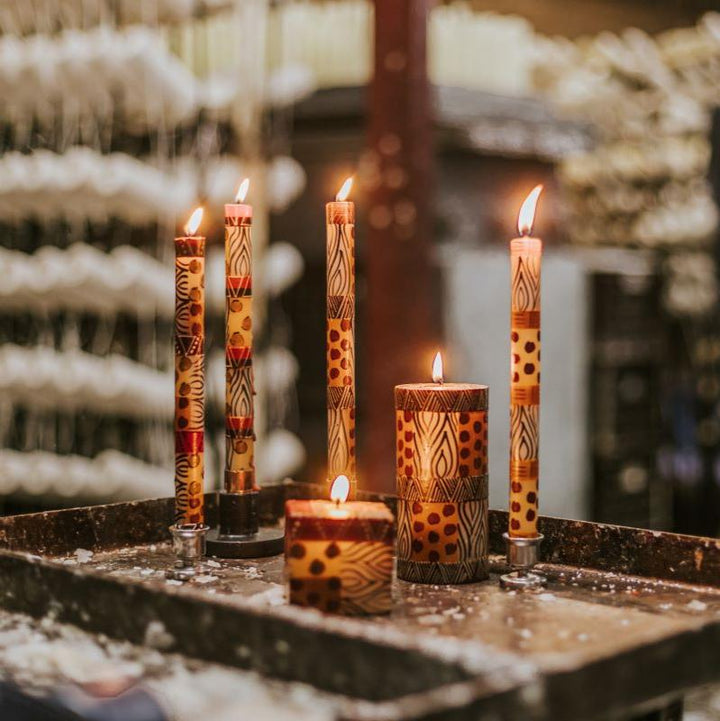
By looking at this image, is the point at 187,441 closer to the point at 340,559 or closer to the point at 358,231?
the point at 340,559

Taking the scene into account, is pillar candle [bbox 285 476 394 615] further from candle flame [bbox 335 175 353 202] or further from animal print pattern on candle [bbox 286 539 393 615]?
candle flame [bbox 335 175 353 202]

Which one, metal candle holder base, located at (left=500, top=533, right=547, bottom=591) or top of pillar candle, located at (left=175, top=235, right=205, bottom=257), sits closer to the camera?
metal candle holder base, located at (left=500, top=533, right=547, bottom=591)

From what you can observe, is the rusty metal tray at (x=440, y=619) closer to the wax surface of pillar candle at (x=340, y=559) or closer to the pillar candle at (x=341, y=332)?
the wax surface of pillar candle at (x=340, y=559)

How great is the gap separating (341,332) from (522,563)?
0.96ft

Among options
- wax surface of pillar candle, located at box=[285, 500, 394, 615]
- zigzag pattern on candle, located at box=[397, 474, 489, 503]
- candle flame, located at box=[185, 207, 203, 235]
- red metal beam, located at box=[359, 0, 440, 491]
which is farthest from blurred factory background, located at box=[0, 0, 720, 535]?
wax surface of pillar candle, located at box=[285, 500, 394, 615]

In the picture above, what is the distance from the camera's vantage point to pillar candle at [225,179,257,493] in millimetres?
1229

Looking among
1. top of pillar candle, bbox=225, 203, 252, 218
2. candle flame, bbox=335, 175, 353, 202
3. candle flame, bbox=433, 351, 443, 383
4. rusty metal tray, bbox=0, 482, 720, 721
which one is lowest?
rusty metal tray, bbox=0, 482, 720, 721

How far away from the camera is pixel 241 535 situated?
1.25m

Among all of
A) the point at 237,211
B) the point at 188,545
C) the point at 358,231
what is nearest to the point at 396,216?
the point at 358,231

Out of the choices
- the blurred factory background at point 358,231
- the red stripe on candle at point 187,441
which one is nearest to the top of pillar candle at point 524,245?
the red stripe on candle at point 187,441

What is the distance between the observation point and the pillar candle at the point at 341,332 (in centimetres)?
119

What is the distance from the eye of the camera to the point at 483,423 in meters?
1.11

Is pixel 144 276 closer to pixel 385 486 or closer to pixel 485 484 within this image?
pixel 385 486

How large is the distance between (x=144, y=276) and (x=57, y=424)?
91 cm
